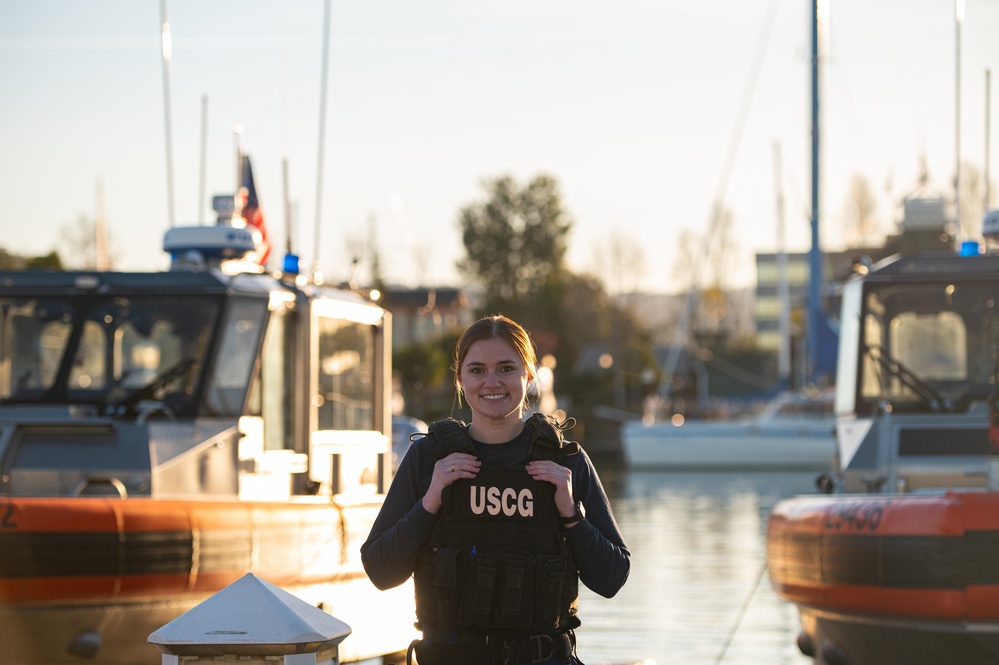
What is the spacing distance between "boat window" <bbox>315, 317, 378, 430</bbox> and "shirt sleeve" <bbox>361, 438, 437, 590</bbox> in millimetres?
6002

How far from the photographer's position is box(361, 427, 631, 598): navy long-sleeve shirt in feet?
15.3

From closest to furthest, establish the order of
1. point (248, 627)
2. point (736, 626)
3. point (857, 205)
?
point (248, 627), point (736, 626), point (857, 205)

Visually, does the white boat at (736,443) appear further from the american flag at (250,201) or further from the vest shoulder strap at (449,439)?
the vest shoulder strap at (449,439)

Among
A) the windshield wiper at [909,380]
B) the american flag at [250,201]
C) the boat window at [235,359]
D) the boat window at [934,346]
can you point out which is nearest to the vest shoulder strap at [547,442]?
the boat window at [235,359]

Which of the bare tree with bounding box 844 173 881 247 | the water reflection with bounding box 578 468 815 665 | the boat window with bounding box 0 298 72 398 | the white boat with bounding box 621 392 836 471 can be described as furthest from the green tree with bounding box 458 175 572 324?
the boat window with bounding box 0 298 72 398

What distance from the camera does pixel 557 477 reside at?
462cm

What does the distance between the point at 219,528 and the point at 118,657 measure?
0.84 meters

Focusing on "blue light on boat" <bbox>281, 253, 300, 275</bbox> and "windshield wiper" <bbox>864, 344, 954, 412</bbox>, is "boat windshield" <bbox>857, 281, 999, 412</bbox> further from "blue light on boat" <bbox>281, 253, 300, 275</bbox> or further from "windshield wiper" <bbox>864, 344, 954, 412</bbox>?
"blue light on boat" <bbox>281, 253, 300, 275</bbox>

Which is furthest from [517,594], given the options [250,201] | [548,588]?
[250,201]

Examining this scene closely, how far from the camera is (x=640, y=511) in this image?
3073 centimetres

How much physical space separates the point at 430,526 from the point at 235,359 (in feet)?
18.2

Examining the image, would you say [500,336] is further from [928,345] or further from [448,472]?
[928,345]

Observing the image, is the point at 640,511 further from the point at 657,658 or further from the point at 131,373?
the point at 131,373

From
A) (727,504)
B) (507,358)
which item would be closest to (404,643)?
(507,358)
